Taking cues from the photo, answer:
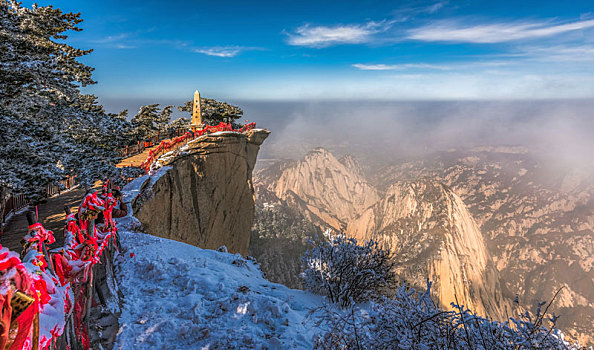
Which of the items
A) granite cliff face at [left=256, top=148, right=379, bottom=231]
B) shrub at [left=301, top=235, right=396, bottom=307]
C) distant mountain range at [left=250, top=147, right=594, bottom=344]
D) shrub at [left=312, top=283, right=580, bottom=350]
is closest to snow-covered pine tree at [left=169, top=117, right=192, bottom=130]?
distant mountain range at [left=250, top=147, right=594, bottom=344]

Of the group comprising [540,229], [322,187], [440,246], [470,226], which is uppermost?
[440,246]

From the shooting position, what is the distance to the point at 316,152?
143 meters

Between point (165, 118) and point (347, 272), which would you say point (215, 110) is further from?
point (347, 272)

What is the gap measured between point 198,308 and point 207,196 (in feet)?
59.6

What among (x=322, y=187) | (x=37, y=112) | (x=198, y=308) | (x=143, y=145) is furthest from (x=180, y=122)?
(x=322, y=187)

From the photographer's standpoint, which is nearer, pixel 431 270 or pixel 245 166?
pixel 245 166

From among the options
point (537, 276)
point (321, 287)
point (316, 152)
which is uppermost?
point (321, 287)

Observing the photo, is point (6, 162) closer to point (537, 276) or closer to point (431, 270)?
point (431, 270)

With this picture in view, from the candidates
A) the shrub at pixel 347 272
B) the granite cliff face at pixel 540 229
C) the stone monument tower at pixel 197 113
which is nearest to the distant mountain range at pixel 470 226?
the granite cliff face at pixel 540 229

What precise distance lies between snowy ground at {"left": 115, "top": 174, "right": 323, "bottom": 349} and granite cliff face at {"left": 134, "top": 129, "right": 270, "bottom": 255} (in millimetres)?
7039

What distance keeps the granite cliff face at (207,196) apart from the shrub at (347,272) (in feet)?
32.4

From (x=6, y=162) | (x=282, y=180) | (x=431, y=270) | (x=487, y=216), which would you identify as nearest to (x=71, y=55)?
(x=6, y=162)

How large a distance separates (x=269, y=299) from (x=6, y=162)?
872 cm

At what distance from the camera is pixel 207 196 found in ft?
79.7
